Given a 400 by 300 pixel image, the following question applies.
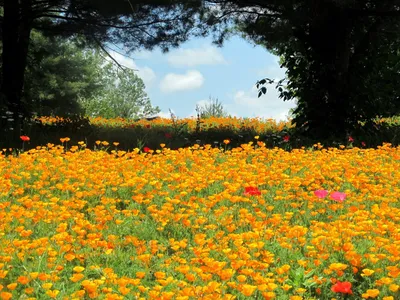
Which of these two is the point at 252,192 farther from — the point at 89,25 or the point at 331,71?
the point at 89,25

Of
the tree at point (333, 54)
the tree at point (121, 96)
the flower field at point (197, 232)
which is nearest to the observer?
the flower field at point (197, 232)

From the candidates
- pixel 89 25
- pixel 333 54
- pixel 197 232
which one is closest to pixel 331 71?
pixel 333 54

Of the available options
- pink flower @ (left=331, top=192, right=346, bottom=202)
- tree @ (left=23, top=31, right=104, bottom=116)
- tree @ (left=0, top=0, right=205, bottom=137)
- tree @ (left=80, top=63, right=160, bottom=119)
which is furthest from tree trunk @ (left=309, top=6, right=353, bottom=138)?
tree @ (left=80, top=63, right=160, bottom=119)

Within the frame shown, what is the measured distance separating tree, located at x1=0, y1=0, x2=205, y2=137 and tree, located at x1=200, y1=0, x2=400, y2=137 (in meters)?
2.01

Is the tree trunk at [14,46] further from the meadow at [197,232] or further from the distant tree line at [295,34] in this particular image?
the meadow at [197,232]

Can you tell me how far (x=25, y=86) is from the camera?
1336cm

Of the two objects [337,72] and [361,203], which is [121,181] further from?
[337,72]

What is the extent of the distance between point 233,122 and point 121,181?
9402 millimetres

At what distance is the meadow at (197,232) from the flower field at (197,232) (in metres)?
0.01

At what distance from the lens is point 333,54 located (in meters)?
11.3

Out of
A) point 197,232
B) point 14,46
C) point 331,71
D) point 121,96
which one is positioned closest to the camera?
point 197,232

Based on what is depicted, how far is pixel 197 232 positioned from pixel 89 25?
9183 millimetres

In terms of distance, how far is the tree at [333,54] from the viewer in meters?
11.0

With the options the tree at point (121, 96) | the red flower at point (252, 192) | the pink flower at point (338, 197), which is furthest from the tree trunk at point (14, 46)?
the tree at point (121, 96)
